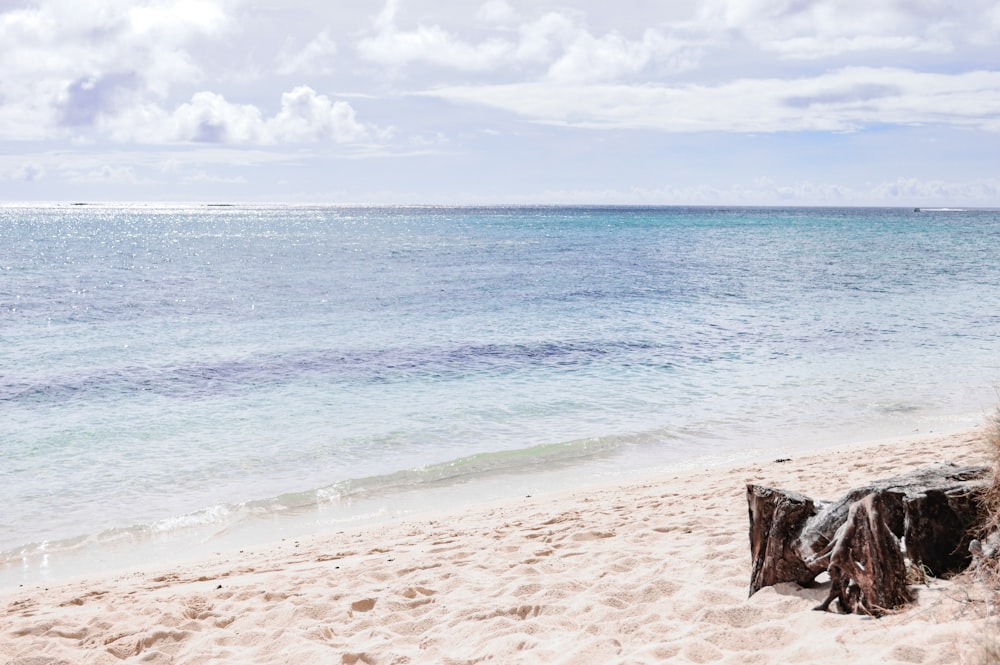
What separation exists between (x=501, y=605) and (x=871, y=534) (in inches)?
117

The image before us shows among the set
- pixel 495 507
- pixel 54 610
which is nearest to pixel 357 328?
pixel 495 507

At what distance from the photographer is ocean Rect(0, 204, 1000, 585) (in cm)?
1112

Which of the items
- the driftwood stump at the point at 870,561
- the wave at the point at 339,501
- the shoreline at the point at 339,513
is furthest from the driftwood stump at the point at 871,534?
the wave at the point at 339,501

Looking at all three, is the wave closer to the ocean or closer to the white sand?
the ocean

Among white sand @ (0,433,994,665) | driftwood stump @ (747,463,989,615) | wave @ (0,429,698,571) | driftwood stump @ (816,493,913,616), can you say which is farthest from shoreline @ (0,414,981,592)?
driftwood stump @ (816,493,913,616)

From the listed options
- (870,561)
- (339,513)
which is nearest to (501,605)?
(870,561)

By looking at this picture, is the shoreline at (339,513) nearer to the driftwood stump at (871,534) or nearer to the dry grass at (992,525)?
the driftwood stump at (871,534)

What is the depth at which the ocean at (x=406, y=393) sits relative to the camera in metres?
11.1

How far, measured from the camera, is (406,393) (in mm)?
16797

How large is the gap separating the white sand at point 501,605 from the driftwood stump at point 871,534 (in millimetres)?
183

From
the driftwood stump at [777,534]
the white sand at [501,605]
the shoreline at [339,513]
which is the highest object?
the driftwood stump at [777,534]

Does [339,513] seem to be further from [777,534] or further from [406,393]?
[777,534]

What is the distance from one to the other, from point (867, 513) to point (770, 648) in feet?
3.64

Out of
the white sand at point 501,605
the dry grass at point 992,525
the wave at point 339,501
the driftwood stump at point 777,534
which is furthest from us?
the wave at point 339,501
